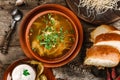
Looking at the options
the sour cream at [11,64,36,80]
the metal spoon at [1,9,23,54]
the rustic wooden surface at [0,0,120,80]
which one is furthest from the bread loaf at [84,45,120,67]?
the metal spoon at [1,9,23,54]

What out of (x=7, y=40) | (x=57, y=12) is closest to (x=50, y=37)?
(x=57, y=12)

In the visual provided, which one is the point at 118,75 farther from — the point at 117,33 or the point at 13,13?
the point at 13,13

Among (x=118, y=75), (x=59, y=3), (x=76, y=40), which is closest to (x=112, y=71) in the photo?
(x=118, y=75)

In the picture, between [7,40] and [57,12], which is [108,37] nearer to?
[57,12]

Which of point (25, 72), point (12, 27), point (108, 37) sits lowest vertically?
point (25, 72)

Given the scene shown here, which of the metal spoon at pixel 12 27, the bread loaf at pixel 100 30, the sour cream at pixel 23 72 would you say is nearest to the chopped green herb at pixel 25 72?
the sour cream at pixel 23 72

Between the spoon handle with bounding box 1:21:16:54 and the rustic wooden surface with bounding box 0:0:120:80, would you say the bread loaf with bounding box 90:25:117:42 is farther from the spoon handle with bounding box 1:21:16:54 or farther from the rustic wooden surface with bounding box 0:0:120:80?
the spoon handle with bounding box 1:21:16:54
